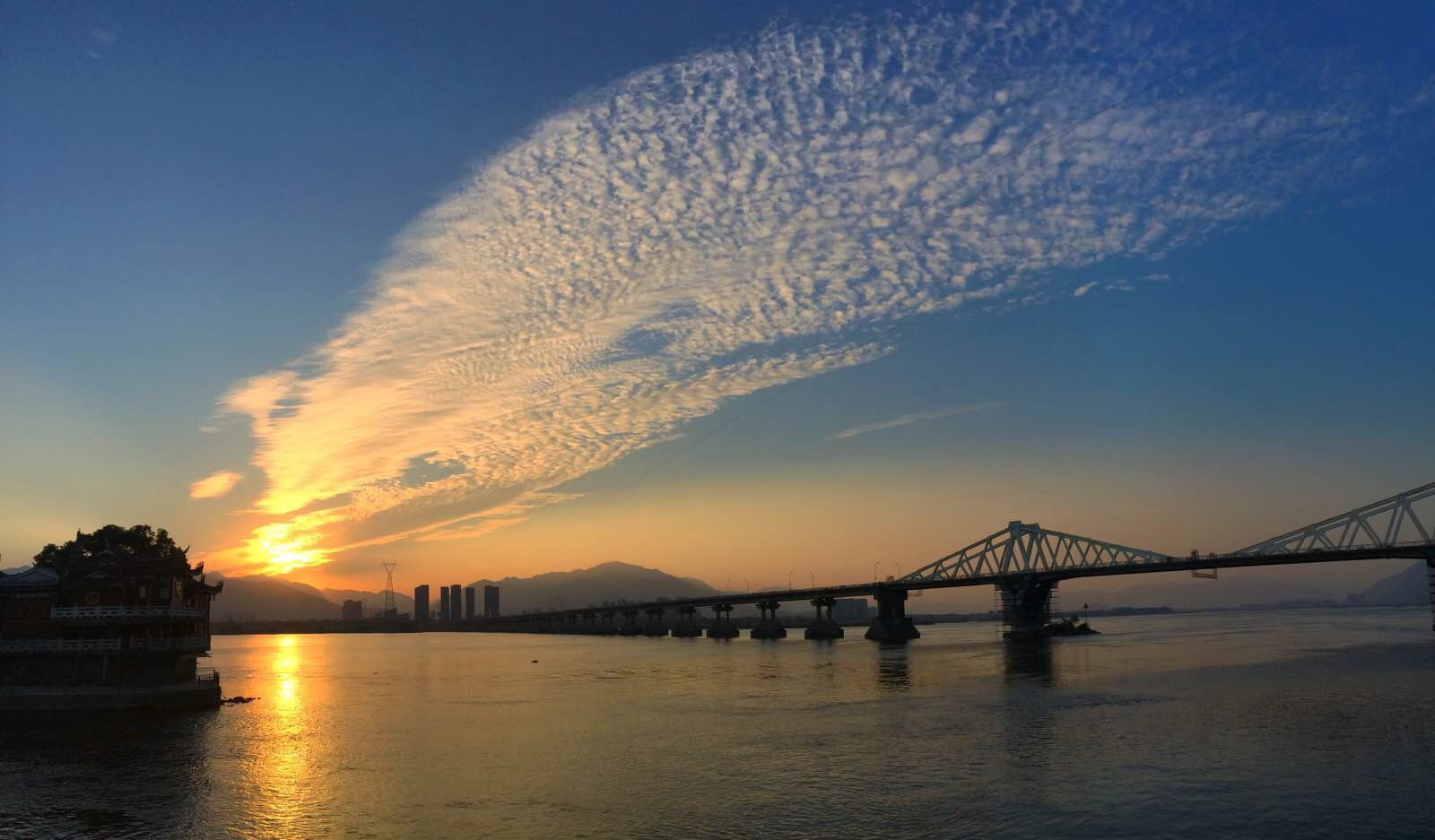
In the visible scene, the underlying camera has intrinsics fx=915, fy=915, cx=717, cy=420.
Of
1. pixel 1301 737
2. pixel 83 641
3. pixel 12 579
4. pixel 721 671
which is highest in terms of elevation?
pixel 12 579

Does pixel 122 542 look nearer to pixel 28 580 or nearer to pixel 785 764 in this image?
pixel 28 580

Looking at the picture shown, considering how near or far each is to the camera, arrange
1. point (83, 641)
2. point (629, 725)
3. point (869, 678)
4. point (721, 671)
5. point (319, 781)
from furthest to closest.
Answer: point (721, 671) < point (869, 678) < point (83, 641) < point (629, 725) < point (319, 781)

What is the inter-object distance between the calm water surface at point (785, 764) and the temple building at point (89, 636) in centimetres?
560

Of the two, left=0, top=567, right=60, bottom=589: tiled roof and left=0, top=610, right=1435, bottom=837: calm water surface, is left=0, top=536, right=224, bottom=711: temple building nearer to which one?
left=0, top=567, right=60, bottom=589: tiled roof

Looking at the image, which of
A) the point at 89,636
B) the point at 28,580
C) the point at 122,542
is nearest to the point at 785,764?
the point at 89,636

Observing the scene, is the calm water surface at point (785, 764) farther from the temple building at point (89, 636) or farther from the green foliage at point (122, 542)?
the green foliage at point (122, 542)

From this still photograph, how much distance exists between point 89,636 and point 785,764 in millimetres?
70833

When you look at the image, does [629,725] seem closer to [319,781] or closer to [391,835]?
[319,781]

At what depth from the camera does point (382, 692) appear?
12656 cm

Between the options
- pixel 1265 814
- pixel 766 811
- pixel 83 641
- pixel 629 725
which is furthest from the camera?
pixel 83 641

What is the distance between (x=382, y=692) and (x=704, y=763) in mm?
83493

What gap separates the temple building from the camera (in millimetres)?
84625

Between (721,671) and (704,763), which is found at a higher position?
(704,763)

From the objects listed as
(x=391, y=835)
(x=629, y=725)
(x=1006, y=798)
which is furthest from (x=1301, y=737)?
(x=391, y=835)
